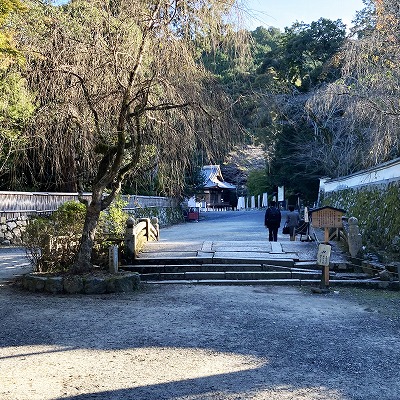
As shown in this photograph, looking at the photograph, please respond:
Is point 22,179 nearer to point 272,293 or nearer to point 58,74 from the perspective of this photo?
point 58,74

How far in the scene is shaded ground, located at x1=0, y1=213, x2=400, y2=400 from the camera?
4.41m

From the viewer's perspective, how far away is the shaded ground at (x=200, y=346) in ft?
14.5

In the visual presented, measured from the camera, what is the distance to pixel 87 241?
954 centimetres

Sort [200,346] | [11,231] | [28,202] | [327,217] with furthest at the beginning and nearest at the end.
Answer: [28,202], [11,231], [327,217], [200,346]

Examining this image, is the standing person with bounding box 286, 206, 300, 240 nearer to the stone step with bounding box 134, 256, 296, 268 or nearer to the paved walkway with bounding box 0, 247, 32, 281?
the stone step with bounding box 134, 256, 296, 268

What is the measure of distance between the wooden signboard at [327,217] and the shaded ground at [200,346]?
155 cm

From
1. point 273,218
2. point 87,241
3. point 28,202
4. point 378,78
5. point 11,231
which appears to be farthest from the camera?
point 28,202

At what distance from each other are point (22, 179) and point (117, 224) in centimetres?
660

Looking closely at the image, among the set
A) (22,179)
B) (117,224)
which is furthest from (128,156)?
(22,179)

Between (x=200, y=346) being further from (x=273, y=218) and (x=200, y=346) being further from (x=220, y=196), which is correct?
(x=220, y=196)

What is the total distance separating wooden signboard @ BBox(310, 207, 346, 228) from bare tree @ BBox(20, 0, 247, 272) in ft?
8.41

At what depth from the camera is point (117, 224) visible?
13023mm

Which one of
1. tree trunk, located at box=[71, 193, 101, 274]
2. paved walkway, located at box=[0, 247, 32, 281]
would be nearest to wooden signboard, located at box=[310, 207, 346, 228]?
tree trunk, located at box=[71, 193, 101, 274]

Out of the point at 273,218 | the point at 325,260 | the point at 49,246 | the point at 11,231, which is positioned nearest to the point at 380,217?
the point at 273,218
